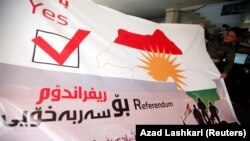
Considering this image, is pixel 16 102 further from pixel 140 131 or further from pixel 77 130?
pixel 140 131

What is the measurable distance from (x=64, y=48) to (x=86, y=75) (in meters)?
0.18

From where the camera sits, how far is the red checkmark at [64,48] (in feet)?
3.24

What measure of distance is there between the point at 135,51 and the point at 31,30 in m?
0.67

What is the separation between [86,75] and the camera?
1091 millimetres

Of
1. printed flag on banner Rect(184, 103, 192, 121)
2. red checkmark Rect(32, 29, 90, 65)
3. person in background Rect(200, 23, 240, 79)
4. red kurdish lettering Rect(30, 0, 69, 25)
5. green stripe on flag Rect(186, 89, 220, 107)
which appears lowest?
printed flag on banner Rect(184, 103, 192, 121)

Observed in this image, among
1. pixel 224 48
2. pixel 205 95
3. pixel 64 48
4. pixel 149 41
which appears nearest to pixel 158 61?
pixel 149 41

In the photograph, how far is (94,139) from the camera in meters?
0.96

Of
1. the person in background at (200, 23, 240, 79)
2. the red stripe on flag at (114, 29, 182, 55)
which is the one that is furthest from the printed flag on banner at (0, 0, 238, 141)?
the person in background at (200, 23, 240, 79)

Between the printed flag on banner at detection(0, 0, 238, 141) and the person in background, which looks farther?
the person in background

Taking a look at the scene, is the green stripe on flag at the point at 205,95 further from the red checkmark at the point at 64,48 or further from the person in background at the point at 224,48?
the red checkmark at the point at 64,48

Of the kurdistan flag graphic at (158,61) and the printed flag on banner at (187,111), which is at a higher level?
the kurdistan flag graphic at (158,61)

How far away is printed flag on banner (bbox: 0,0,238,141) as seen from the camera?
34.5 inches

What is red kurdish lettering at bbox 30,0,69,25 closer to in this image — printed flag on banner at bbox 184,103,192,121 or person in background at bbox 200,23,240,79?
printed flag on banner at bbox 184,103,192,121

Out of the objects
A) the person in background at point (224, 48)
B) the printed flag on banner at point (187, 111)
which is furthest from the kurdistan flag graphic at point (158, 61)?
the person in background at point (224, 48)
